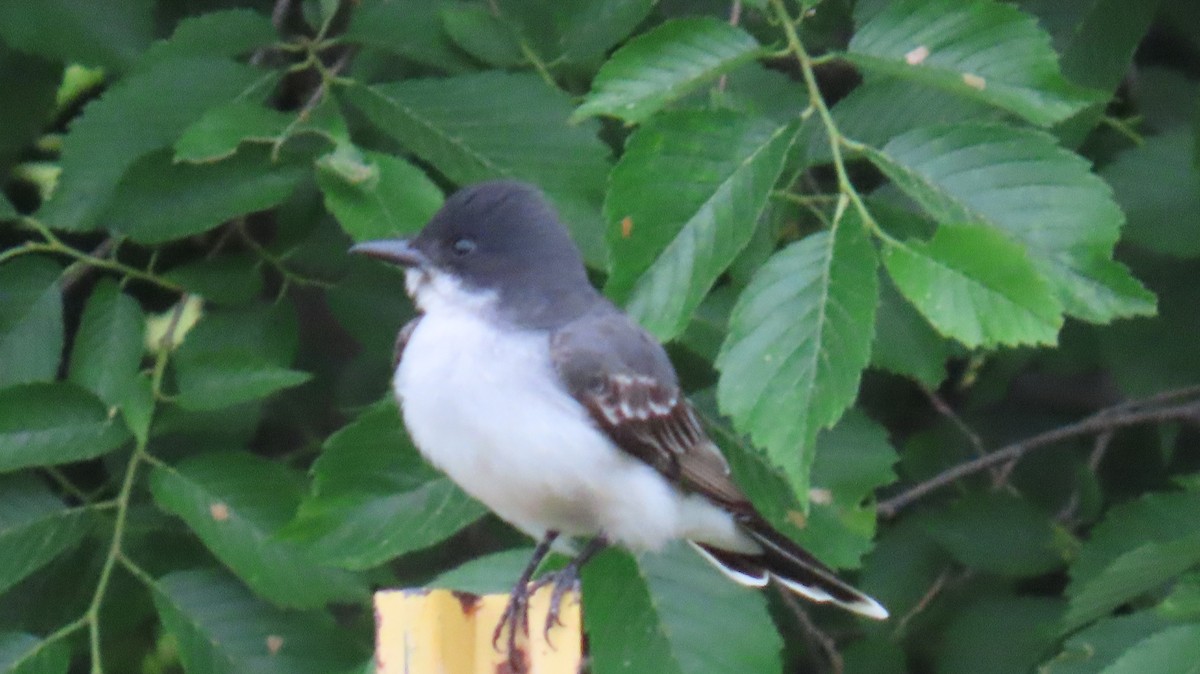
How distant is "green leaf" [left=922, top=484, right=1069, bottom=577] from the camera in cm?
425

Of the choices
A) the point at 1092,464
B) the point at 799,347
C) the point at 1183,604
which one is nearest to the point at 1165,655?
the point at 1183,604

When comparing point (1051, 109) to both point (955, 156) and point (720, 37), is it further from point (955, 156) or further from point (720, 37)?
point (720, 37)

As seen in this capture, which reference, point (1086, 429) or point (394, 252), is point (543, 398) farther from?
point (1086, 429)

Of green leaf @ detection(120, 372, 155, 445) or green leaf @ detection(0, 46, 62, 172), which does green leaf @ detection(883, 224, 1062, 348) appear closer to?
green leaf @ detection(120, 372, 155, 445)

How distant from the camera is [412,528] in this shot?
329cm

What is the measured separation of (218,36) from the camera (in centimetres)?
374

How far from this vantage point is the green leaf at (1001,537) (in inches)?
167

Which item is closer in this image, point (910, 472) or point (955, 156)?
point (955, 156)

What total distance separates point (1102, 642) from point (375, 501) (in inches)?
56.6

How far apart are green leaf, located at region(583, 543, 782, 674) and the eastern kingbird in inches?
3.1

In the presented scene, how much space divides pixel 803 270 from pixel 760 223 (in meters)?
0.75

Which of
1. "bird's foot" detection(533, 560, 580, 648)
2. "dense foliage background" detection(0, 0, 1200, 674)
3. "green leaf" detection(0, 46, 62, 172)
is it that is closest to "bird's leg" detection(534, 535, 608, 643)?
"bird's foot" detection(533, 560, 580, 648)

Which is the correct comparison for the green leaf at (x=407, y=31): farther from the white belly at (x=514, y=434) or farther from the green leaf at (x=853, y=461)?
the green leaf at (x=853, y=461)

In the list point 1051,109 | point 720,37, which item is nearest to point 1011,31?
point 1051,109
